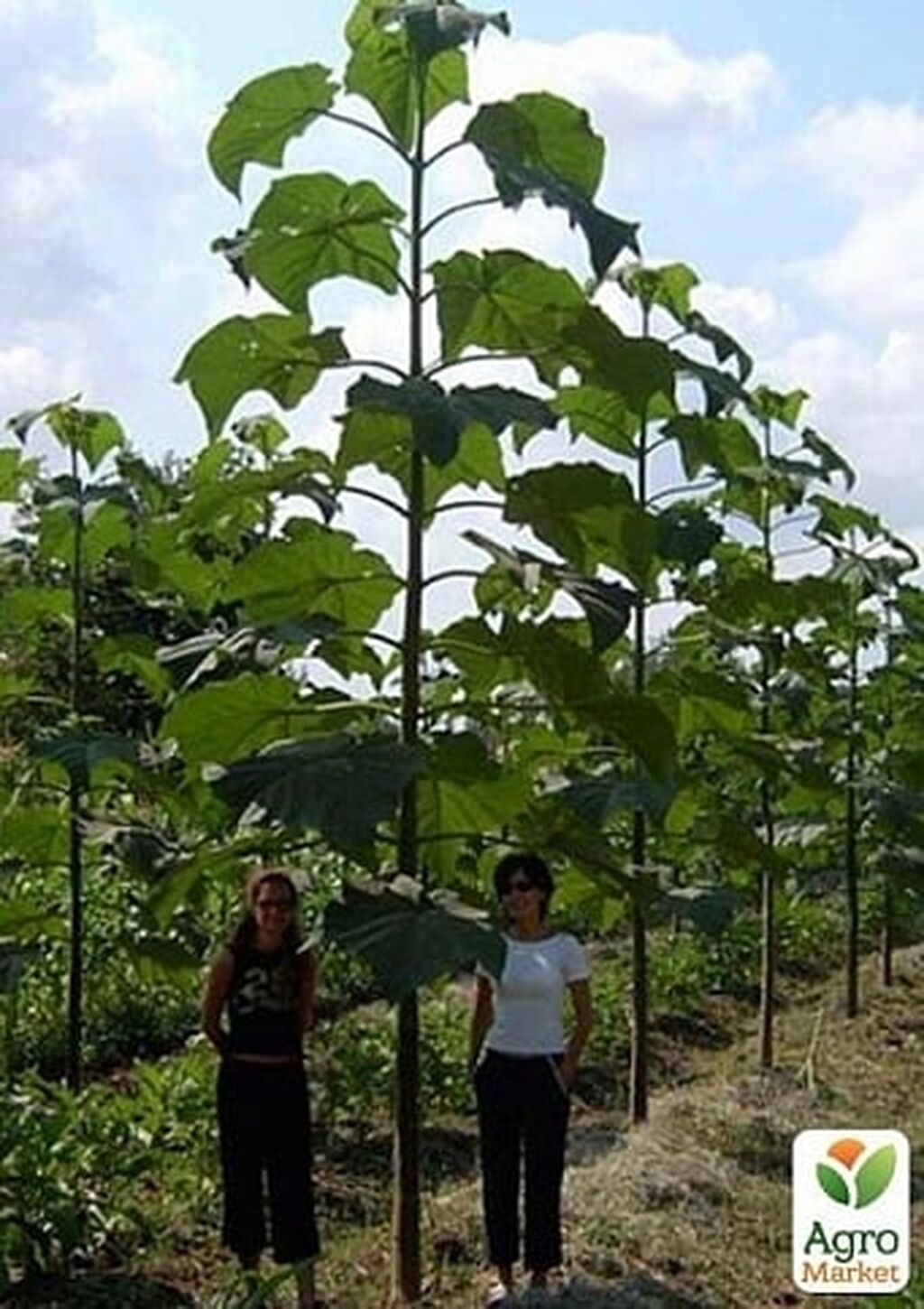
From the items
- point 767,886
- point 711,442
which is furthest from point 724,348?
point 767,886

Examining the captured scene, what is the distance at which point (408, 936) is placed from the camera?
11.6 feet

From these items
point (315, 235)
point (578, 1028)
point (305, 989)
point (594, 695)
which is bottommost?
point (578, 1028)

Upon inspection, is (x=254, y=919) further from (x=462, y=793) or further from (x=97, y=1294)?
(x=97, y=1294)

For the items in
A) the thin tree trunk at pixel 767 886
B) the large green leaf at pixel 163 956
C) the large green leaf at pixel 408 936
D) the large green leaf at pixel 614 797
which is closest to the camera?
the large green leaf at pixel 408 936

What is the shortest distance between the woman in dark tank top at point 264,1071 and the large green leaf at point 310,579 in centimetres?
83

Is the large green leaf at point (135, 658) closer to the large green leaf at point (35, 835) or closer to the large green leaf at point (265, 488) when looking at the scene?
the large green leaf at point (35, 835)

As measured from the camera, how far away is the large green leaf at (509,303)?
3.98 meters

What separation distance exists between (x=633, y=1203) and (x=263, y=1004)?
1.57 m

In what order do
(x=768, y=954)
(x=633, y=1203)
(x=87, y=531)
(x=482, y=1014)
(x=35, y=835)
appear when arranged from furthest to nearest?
(x=768, y=954) < (x=87, y=531) < (x=35, y=835) < (x=633, y=1203) < (x=482, y=1014)

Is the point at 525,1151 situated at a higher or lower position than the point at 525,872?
lower

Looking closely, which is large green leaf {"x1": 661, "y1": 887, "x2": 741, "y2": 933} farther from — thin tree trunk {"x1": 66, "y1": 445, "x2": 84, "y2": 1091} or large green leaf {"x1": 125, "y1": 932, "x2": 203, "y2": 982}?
thin tree trunk {"x1": 66, "y1": 445, "x2": 84, "y2": 1091}

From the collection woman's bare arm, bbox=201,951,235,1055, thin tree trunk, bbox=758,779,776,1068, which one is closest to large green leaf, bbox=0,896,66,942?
woman's bare arm, bbox=201,951,235,1055

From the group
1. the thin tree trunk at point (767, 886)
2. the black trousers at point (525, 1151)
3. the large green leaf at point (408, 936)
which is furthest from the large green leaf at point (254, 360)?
the thin tree trunk at point (767, 886)

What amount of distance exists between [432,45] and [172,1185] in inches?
135
